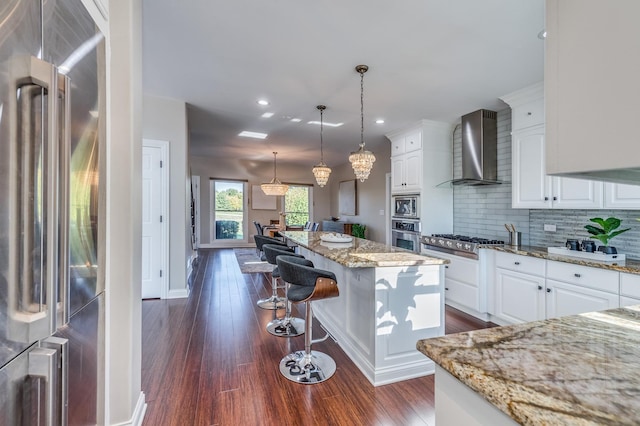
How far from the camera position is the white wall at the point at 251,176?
8.63 m

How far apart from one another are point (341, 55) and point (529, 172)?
2.47 metres

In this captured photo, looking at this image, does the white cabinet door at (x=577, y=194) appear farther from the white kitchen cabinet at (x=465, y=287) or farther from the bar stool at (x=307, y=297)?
the bar stool at (x=307, y=297)

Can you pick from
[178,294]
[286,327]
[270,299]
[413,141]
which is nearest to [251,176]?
[178,294]

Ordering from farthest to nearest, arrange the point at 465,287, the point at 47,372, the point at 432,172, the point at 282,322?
the point at 432,172 < the point at 465,287 < the point at 282,322 < the point at 47,372

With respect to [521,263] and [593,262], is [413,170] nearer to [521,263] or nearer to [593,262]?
[521,263]

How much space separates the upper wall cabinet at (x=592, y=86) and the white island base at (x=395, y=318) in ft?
5.38

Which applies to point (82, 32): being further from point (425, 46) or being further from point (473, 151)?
point (473, 151)

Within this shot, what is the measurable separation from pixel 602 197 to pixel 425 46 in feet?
6.94

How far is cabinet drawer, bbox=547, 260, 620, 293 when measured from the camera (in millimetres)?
2227

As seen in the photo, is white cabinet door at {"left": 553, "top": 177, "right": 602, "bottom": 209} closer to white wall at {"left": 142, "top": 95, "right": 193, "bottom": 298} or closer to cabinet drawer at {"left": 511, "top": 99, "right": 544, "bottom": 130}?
cabinet drawer at {"left": 511, "top": 99, "right": 544, "bottom": 130}

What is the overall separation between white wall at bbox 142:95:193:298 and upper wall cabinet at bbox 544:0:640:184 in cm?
423

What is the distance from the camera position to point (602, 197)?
2594mm

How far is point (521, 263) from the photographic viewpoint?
2947 mm

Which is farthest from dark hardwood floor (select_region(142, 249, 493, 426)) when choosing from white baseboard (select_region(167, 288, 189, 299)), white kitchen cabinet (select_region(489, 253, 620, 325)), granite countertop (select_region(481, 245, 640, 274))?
granite countertop (select_region(481, 245, 640, 274))
